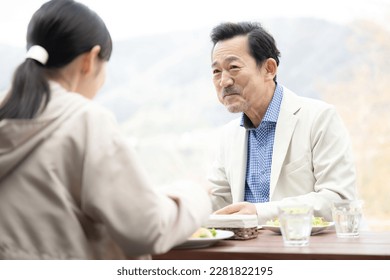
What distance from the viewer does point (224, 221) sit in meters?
1.51

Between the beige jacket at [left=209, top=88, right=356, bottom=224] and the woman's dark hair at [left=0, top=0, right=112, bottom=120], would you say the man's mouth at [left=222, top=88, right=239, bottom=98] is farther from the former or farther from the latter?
the woman's dark hair at [left=0, top=0, right=112, bottom=120]

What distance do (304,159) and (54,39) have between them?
1254 millimetres

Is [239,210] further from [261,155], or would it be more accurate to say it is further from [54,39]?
[54,39]

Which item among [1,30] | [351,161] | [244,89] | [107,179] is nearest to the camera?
[107,179]

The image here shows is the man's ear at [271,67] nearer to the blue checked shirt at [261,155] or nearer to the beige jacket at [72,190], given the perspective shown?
the blue checked shirt at [261,155]

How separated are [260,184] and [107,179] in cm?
130

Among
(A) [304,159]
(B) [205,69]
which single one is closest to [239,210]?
(A) [304,159]

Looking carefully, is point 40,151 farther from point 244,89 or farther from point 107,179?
point 244,89

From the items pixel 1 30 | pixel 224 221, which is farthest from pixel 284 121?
pixel 1 30

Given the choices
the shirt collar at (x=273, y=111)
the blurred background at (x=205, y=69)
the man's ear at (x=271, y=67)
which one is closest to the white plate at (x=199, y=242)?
the shirt collar at (x=273, y=111)

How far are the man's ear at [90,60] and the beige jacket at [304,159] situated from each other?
97 cm

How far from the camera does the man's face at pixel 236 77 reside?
226cm

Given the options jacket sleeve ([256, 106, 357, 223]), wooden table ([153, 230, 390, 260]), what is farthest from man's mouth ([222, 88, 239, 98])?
wooden table ([153, 230, 390, 260])

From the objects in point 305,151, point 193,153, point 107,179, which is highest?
point 107,179
